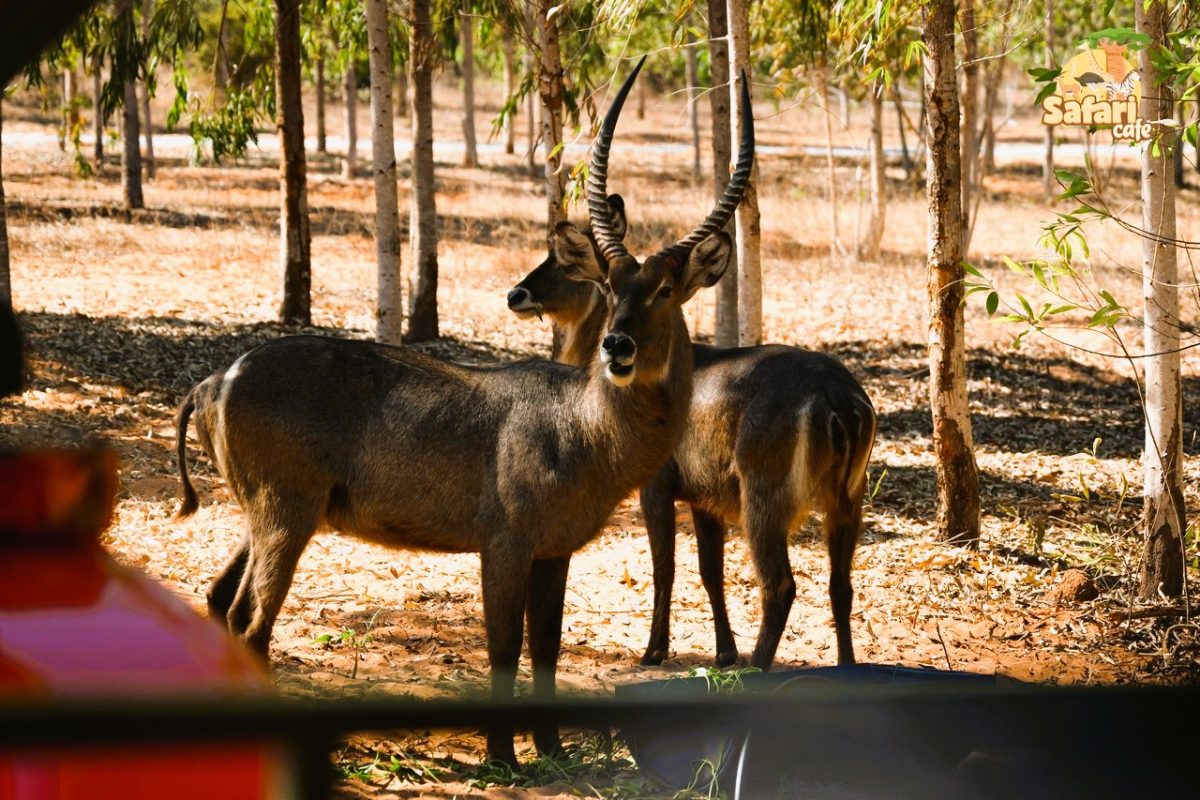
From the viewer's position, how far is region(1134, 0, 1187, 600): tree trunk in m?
7.14

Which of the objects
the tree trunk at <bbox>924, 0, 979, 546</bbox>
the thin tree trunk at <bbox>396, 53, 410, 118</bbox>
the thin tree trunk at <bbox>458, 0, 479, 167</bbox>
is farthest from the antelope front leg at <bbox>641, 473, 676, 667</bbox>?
the thin tree trunk at <bbox>396, 53, 410, 118</bbox>

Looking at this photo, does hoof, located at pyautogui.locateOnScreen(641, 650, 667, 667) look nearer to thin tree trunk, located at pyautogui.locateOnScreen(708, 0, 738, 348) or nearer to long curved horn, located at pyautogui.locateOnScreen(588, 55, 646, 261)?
long curved horn, located at pyautogui.locateOnScreen(588, 55, 646, 261)

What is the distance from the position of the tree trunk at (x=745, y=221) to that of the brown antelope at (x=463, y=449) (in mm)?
4022

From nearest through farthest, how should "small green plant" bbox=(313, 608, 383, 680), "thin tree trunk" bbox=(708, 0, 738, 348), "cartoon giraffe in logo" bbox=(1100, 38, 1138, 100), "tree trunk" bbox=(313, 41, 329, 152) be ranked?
"small green plant" bbox=(313, 608, 383, 680) < "cartoon giraffe in logo" bbox=(1100, 38, 1138, 100) < "thin tree trunk" bbox=(708, 0, 738, 348) < "tree trunk" bbox=(313, 41, 329, 152)

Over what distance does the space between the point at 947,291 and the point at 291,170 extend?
815 cm

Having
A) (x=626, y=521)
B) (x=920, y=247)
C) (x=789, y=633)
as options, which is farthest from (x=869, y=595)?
(x=920, y=247)

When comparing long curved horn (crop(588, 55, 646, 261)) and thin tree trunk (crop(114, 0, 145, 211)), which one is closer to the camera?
long curved horn (crop(588, 55, 646, 261))

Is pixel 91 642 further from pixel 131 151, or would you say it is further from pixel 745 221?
pixel 131 151

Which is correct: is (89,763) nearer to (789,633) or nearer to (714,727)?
→ (714,727)

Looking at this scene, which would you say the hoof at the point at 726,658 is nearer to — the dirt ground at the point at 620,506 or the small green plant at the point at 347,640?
the dirt ground at the point at 620,506

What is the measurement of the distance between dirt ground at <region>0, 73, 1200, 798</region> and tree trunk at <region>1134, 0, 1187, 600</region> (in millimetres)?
346

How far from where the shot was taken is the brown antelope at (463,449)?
5.60 metres

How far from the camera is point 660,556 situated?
7090mm

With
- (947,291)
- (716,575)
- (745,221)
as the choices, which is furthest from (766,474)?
(745,221)
